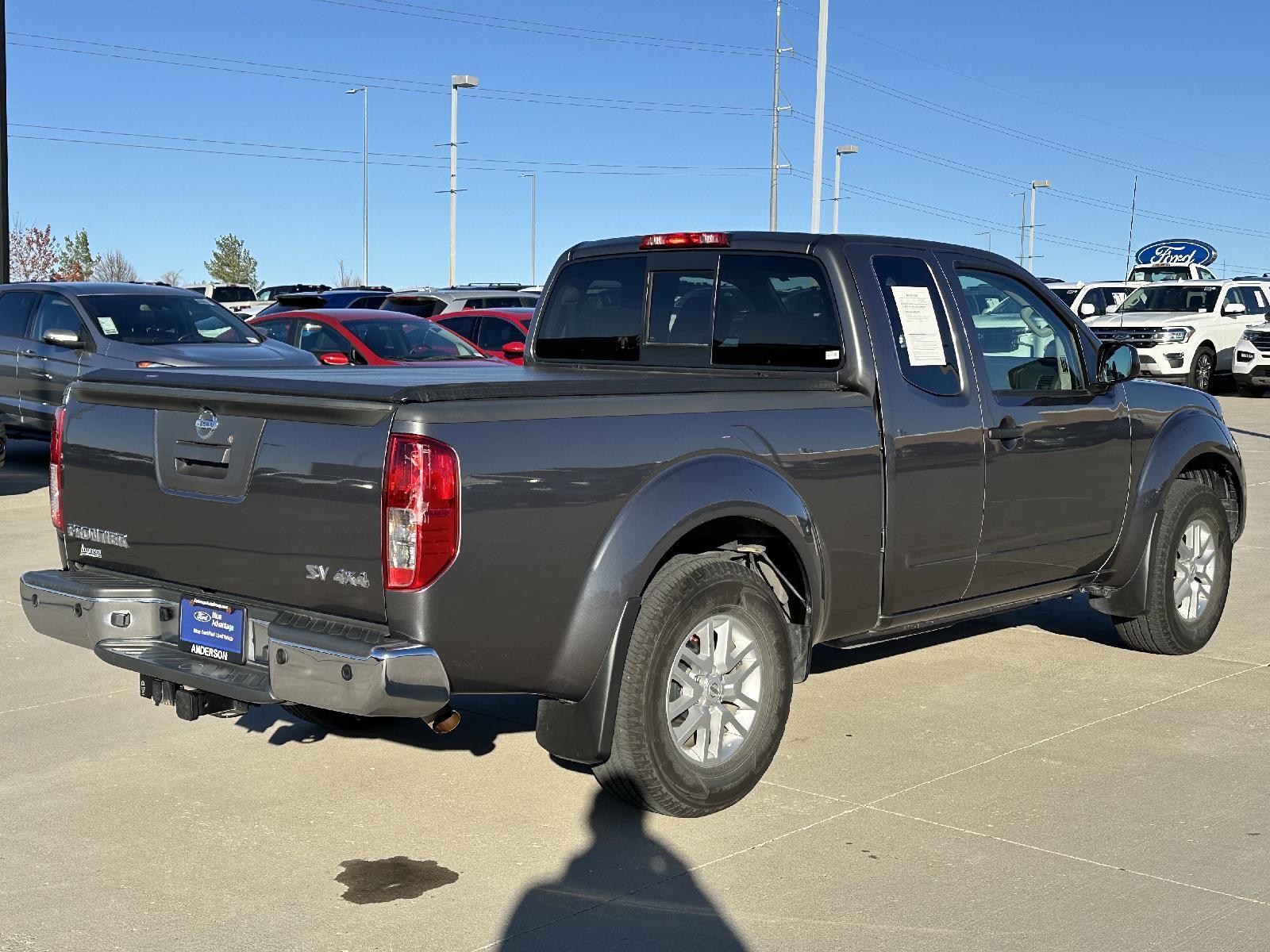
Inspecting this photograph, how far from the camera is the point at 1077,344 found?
6781mm

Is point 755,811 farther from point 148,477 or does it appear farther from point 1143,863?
point 148,477

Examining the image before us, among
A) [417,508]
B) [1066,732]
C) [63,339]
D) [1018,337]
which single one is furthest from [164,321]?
[417,508]

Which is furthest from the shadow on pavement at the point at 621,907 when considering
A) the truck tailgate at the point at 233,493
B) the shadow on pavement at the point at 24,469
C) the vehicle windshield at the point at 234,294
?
the vehicle windshield at the point at 234,294

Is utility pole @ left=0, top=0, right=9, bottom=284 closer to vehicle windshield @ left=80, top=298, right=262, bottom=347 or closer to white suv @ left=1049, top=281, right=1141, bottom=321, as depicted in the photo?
vehicle windshield @ left=80, top=298, right=262, bottom=347

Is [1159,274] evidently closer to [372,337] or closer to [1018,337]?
[372,337]

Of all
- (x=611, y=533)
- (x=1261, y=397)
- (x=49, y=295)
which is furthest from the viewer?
(x=1261, y=397)

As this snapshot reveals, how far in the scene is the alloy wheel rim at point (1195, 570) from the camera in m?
7.33

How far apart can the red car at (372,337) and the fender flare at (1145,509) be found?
924 centimetres

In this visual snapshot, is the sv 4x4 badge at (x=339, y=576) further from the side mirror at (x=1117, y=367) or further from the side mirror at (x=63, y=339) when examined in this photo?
the side mirror at (x=63, y=339)

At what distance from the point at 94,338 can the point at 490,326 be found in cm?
634

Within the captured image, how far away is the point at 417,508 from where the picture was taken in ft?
13.6

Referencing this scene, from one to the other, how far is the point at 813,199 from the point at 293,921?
2798 cm

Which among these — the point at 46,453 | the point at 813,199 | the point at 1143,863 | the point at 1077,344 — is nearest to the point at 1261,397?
the point at 813,199

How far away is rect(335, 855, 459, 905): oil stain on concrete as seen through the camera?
435 centimetres
